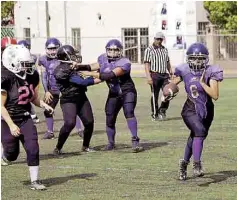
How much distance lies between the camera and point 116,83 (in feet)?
34.3

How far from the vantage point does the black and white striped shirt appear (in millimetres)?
14516

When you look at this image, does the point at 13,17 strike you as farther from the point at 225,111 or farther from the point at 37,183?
→ the point at 37,183

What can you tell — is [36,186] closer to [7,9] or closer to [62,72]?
[62,72]

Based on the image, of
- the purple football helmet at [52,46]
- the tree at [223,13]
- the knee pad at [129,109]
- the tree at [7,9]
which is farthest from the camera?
the tree at [7,9]

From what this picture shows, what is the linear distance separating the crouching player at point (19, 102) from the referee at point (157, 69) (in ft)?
22.2

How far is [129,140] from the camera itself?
1184cm

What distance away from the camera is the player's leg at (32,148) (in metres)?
7.78

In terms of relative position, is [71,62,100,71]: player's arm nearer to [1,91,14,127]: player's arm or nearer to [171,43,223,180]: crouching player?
[171,43,223,180]: crouching player

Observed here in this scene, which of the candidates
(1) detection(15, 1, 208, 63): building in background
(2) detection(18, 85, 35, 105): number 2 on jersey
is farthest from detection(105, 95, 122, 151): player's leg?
(1) detection(15, 1, 208, 63): building in background

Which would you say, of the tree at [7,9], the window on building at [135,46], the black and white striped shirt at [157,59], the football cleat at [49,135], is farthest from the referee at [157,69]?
the tree at [7,9]

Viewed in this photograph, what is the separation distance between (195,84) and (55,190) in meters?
2.06

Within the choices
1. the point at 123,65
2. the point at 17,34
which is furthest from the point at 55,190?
the point at 17,34

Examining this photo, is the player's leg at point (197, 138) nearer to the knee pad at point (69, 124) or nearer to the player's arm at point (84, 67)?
the player's arm at point (84, 67)

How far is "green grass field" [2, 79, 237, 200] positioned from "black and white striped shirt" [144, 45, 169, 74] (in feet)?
5.09
